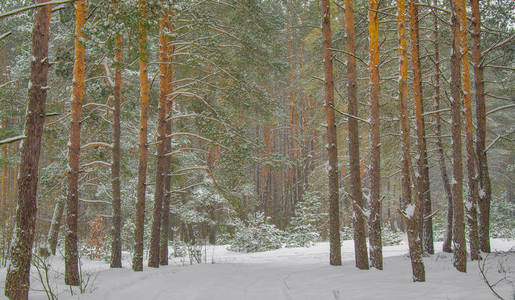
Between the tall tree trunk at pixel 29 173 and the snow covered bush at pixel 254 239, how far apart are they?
12.5 metres

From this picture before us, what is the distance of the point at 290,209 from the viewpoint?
24.1 metres

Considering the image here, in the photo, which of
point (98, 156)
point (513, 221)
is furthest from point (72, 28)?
point (513, 221)

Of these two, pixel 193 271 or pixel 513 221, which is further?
pixel 513 221

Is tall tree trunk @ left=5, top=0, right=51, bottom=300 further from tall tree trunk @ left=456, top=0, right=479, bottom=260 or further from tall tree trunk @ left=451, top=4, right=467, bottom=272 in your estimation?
tall tree trunk @ left=456, top=0, right=479, bottom=260

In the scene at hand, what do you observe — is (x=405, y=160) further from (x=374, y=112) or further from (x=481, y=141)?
(x=481, y=141)

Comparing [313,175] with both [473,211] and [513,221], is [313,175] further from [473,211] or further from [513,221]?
[513,221]

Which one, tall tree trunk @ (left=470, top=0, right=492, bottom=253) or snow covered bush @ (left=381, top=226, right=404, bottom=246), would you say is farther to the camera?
snow covered bush @ (left=381, top=226, right=404, bottom=246)

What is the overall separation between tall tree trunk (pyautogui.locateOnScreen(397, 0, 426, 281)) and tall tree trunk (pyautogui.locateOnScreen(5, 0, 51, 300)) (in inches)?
217

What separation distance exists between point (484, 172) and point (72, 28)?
36.3ft

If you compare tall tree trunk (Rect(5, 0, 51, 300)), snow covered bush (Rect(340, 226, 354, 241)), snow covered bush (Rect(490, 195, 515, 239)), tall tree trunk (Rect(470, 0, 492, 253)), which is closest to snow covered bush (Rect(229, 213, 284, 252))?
snow covered bush (Rect(340, 226, 354, 241))

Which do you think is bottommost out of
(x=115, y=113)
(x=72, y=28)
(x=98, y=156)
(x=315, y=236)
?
(x=315, y=236)

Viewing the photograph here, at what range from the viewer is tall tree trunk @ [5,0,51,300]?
16.6 feet

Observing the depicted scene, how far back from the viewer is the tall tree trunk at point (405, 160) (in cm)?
626

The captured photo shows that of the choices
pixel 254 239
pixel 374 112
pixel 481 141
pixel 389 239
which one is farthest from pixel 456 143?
pixel 389 239
